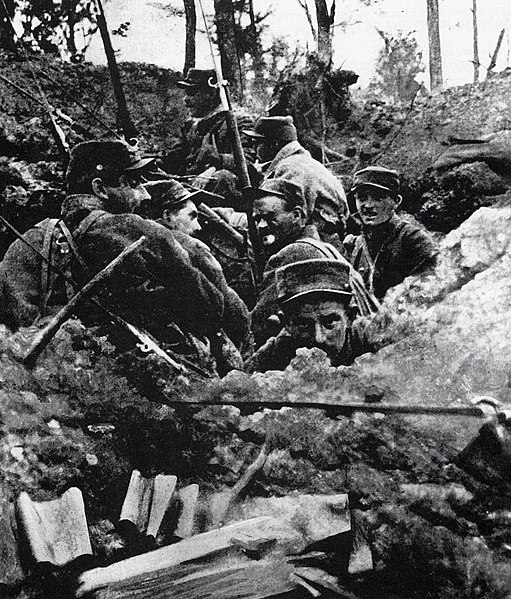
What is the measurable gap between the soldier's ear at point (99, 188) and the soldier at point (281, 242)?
119cm

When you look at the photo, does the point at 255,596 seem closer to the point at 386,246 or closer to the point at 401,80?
the point at 386,246

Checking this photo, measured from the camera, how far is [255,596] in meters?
3.87

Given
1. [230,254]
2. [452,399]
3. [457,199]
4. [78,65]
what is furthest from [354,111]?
[452,399]

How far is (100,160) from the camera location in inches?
200

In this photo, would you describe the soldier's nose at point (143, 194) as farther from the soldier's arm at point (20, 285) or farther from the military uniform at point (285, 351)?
the military uniform at point (285, 351)

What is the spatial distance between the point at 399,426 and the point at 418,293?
3.40 ft

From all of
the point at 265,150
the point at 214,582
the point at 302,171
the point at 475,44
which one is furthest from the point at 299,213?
the point at 214,582

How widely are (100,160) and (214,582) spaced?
3.18 metres

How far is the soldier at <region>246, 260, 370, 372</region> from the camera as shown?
4.62 metres

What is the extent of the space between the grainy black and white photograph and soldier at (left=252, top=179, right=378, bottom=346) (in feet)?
0.06

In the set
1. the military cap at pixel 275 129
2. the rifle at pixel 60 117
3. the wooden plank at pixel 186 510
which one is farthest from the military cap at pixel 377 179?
the wooden plank at pixel 186 510

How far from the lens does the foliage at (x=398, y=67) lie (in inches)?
221

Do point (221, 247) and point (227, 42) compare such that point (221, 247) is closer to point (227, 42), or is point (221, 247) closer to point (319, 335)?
point (319, 335)

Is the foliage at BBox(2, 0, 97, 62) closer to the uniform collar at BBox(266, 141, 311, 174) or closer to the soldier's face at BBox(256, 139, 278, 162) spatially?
the soldier's face at BBox(256, 139, 278, 162)
